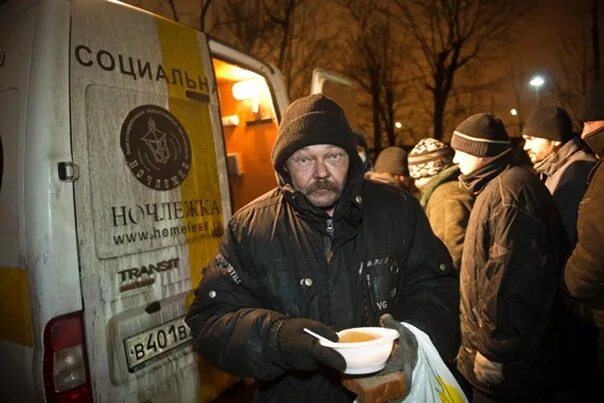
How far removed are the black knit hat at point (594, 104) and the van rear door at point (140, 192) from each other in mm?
2480

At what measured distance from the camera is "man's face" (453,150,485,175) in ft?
9.91

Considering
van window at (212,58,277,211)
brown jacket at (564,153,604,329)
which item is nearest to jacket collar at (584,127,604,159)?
brown jacket at (564,153,604,329)

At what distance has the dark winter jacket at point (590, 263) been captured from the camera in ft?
7.16

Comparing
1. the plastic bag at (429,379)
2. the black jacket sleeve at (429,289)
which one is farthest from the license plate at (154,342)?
the plastic bag at (429,379)

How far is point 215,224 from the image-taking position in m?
2.68

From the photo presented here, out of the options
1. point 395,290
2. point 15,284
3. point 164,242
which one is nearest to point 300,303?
point 395,290

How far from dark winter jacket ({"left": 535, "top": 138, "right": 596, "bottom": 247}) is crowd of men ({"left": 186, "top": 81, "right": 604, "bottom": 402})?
1.93 feet

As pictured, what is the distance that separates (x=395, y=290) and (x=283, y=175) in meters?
0.70

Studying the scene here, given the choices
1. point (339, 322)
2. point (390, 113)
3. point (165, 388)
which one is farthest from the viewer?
point (390, 113)

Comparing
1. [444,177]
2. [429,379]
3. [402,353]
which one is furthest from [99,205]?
[444,177]

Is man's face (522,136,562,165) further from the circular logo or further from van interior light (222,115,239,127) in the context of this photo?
van interior light (222,115,239,127)

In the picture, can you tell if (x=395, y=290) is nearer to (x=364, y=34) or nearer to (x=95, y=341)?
(x=95, y=341)

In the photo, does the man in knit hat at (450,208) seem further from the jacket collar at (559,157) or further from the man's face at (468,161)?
the jacket collar at (559,157)

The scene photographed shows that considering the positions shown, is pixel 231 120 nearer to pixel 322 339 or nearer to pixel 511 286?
pixel 511 286
